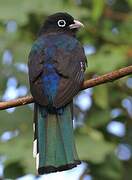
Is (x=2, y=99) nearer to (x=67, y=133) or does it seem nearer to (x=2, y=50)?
(x=2, y=50)

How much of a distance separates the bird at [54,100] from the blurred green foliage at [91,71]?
63 centimetres

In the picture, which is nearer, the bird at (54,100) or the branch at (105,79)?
the branch at (105,79)

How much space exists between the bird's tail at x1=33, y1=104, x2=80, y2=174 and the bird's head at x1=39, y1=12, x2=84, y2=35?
1.21m

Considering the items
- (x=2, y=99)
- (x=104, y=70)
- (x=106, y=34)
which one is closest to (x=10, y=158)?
(x=2, y=99)

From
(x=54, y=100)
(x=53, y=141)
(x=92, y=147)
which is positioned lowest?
(x=92, y=147)

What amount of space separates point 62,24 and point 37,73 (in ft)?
3.53

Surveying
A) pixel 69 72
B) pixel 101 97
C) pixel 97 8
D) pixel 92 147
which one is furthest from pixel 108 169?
pixel 97 8

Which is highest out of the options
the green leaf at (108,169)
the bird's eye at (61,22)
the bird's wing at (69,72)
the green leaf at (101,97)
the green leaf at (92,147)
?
the bird's eye at (61,22)

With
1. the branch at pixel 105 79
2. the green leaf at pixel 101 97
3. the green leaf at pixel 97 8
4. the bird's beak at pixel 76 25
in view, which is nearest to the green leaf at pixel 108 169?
the green leaf at pixel 101 97

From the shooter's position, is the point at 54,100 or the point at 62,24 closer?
the point at 54,100

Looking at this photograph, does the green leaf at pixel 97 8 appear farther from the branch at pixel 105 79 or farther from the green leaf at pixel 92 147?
the branch at pixel 105 79

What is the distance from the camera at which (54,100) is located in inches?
229

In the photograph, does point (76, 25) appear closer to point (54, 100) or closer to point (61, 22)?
point (61, 22)

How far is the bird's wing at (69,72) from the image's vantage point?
5852 mm
